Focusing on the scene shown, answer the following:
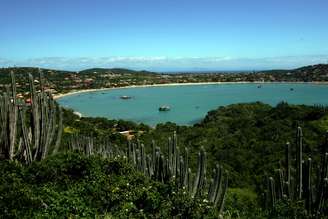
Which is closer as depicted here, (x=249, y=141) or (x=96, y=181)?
(x=96, y=181)

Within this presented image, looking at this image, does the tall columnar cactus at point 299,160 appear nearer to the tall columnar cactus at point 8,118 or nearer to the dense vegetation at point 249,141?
the dense vegetation at point 249,141

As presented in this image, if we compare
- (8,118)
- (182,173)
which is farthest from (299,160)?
(8,118)

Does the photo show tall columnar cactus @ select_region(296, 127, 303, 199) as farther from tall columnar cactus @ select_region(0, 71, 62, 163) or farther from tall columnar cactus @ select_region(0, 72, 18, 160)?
tall columnar cactus @ select_region(0, 72, 18, 160)

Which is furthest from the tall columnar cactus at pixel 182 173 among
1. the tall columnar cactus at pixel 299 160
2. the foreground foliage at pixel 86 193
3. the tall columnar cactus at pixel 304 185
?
the tall columnar cactus at pixel 299 160

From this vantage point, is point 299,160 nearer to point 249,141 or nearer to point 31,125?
point 31,125

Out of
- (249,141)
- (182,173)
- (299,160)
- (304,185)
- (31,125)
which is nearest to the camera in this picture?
(299,160)
